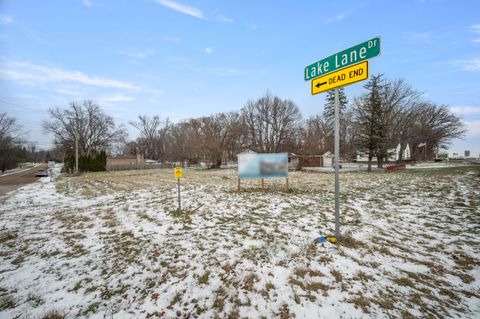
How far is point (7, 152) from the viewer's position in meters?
39.3

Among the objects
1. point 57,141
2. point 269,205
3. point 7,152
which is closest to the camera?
point 269,205

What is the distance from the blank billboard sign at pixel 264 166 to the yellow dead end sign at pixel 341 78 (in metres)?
5.09

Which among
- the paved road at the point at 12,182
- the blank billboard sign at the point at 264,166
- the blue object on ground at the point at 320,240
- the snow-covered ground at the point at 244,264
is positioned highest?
the blank billboard sign at the point at 264,166

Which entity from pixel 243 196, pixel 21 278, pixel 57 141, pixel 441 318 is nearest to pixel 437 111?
pixel 243 196

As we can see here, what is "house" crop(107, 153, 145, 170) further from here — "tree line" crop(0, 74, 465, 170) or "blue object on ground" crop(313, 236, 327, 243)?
"blue object on ground" crop(313, 236, 327, 243)

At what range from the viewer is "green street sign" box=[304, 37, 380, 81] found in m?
3.23

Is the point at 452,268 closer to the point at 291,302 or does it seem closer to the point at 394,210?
the point at 291,302

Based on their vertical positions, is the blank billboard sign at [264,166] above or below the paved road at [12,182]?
above

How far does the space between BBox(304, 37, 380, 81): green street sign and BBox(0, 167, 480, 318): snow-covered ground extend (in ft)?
11.3

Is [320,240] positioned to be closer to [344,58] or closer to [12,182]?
[344,58]

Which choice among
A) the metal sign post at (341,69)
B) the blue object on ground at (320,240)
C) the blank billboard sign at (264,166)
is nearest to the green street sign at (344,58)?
the metal sign post at (341,69)

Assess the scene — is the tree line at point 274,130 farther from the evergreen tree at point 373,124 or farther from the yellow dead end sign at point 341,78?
the yellow dead end sign at point 341,78

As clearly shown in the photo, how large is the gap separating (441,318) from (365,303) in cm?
77

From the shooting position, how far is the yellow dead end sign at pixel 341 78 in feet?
11.0
